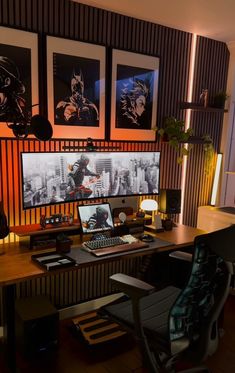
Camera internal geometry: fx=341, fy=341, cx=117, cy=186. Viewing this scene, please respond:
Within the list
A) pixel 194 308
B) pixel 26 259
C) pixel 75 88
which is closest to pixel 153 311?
pixel 194 308

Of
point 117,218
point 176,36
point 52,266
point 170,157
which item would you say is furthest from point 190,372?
point 176,36

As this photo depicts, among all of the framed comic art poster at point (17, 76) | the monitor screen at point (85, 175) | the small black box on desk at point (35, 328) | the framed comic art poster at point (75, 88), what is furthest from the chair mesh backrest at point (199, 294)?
the framed comic art poster at point (75, 88)

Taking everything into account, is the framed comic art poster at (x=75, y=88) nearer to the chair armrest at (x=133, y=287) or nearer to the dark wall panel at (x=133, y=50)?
the dark wall panel at (x=133, y=50)

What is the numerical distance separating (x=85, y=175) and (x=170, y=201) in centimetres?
Answer: 84

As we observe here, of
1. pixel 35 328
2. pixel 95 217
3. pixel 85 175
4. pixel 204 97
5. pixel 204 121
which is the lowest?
pixel 35 328

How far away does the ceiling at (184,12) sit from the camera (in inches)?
92.1

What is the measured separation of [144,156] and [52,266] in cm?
123

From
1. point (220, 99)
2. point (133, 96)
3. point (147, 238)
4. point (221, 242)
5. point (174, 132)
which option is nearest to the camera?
point (221, 242)

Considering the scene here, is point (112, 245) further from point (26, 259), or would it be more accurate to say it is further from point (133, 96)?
point (133, 96)

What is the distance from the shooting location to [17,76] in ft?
7.23

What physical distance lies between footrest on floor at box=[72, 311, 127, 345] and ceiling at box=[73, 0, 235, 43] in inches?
86.5

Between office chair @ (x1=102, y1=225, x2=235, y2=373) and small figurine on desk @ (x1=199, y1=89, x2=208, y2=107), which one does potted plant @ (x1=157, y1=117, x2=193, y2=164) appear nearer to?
small figurine on desk @ (x1=199, y1=89, x2=208, y2=107)

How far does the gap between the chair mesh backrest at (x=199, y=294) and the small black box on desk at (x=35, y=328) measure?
1.00 m

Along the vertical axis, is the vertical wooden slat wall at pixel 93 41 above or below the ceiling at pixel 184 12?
below
